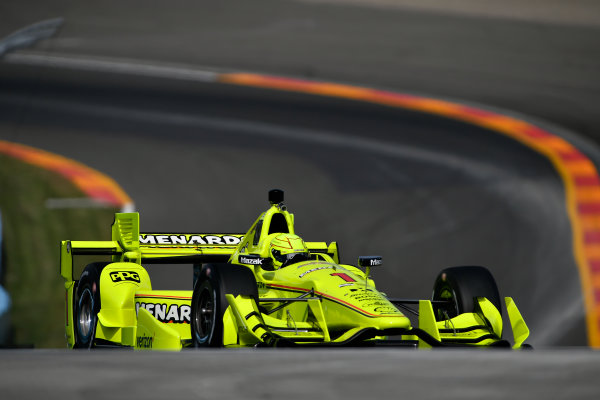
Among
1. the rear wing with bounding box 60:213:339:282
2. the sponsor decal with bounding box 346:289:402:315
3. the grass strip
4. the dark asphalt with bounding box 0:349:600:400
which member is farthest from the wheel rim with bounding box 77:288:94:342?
the dark asphalt with bounding box 0:349:600:400

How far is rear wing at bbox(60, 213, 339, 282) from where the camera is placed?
10.3 metres

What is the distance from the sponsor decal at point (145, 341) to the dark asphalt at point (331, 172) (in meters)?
4.47

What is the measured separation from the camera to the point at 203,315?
854 cm

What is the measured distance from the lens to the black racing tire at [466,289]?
9078mm

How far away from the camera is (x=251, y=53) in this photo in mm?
24625

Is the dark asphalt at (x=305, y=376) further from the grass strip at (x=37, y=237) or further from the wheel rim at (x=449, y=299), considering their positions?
the grass strip at (x=37, y=237)

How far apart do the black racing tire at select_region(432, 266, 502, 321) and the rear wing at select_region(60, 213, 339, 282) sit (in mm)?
1627

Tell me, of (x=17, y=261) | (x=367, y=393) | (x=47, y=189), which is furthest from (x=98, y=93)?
(x=367, y=393)

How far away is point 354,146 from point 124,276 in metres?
8.82

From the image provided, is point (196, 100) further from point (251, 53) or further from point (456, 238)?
point (456, 238)

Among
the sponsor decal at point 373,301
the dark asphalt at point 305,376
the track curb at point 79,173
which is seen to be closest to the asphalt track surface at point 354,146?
the track curb at point 79,173

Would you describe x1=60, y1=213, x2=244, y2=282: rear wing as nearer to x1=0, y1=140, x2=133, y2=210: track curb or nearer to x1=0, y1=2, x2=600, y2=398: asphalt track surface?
x1=0, y1=2, x2=600, y2=398: asphalt track surface

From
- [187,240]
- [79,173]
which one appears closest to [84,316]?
[187,240]

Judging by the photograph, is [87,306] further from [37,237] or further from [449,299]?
[37,237]
